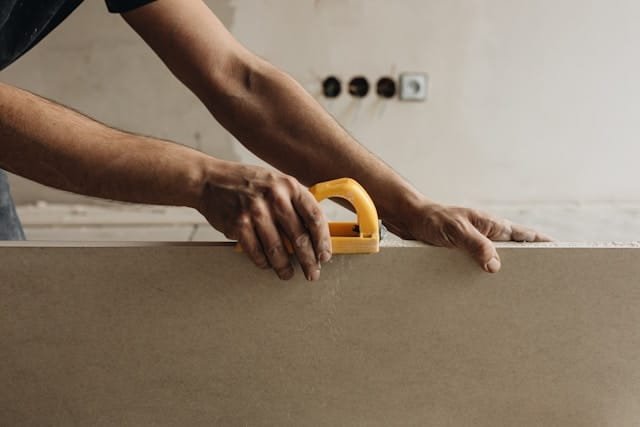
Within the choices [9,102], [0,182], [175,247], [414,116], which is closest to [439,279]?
[175,247]

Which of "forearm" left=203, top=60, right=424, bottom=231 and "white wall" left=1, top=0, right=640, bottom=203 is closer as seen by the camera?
"forearm" left=203, top=60, right=424, bottom=231

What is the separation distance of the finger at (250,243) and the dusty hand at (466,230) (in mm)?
244

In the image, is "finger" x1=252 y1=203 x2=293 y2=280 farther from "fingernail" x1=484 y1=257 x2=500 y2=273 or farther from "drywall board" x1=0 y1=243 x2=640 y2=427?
"fingernail" x1=484 y1=257 x2=500 y2=273

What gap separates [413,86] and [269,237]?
2.06 metres

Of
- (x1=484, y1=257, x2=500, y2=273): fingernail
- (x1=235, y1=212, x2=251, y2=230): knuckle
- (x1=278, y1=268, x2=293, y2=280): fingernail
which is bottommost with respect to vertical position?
(x1=278, y1=268, x2=293, y2=280): fingernail

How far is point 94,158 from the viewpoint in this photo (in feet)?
2.63

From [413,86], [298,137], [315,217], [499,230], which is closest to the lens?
[315,217]

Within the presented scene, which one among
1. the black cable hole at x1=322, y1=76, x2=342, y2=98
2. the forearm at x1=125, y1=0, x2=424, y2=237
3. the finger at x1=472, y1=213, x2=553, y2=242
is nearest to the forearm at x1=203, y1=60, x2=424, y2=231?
the forearm at x1=125, y1=0, x2=424, y2=237

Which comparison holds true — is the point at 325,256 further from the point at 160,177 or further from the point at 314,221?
the point at 160,177

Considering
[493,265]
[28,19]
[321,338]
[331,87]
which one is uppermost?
[28,19]

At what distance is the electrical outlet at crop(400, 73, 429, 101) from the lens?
2682mm

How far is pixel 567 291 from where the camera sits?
81cm

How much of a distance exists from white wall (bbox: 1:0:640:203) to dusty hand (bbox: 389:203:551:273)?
1.83 m

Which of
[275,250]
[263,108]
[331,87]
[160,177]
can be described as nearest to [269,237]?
[275,250]
